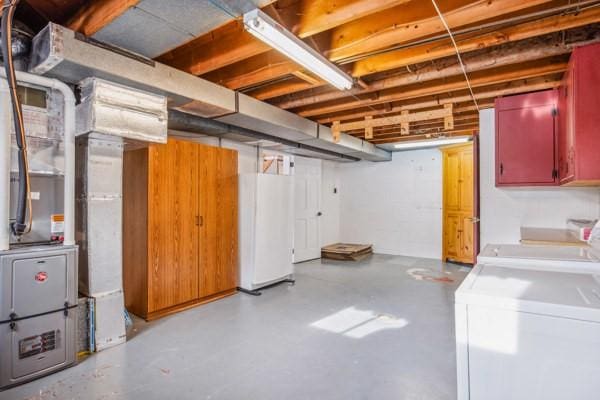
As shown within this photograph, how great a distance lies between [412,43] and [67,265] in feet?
10.3

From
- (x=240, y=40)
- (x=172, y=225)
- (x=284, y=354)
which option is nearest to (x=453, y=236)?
(x=284, y=354)

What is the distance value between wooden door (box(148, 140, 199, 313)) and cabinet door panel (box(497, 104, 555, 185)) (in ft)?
11.4

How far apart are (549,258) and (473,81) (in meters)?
2.01

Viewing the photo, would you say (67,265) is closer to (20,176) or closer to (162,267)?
(20,176)

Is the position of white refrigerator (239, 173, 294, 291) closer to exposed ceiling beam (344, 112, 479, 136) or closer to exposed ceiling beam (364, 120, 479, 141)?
exposed ceiling beam (344, 112, 479, 136)

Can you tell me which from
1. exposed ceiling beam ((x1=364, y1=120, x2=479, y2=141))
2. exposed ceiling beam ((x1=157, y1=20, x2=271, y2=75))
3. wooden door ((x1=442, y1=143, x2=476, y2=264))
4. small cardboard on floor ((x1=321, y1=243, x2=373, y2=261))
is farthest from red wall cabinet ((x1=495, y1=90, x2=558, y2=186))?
small cardboard on floor ((x1=321, y1=243, x2=373, y2=261))

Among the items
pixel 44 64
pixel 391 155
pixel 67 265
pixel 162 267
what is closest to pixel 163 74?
pixel 44 64

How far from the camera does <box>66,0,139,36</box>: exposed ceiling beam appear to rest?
2012 mm

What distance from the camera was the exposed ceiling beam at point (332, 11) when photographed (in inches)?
80.7

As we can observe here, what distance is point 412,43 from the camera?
2.54 metres

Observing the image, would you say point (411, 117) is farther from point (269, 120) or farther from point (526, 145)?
point (269, 120)

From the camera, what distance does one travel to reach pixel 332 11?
217 centimetres

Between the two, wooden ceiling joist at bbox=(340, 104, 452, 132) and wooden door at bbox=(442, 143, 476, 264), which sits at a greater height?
wooden ceiling joist at bbox=(340, 104, 452, 132)

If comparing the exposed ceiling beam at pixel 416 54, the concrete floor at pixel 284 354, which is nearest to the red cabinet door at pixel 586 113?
the exposed ceiling beam at pixel 416 54
